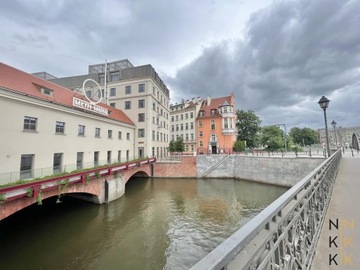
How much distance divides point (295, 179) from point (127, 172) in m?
18.4

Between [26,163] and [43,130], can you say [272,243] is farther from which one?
[43,130]

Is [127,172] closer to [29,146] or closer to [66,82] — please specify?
[29,146]

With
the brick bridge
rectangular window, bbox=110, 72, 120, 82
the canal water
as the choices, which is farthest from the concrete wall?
rectangular window, bbox=110, 72, 120, 82

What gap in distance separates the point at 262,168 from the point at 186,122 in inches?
908

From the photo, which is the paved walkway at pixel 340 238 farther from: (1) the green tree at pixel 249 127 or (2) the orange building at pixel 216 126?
(1) the green tree at pixel 249 127

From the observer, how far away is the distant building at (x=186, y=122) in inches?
1628

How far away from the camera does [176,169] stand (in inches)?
1053

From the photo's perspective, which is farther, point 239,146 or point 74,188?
point 239,146

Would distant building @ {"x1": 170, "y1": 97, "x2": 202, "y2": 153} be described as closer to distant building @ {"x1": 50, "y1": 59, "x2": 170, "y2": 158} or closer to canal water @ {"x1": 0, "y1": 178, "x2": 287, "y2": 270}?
distant building @ {"x1": 50, "y1": 59, "x2": 170, "y2": 158}

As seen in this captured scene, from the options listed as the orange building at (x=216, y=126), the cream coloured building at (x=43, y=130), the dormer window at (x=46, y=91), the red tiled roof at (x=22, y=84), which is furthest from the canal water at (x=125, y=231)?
the orange building at (x=216, y=126)

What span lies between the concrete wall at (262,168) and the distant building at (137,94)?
8.72 m

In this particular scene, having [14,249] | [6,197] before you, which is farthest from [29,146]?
[14,249]

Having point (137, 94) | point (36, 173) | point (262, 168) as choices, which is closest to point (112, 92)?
point (137, 94)

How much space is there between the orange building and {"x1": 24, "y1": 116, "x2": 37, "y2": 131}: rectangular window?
91.7ft
